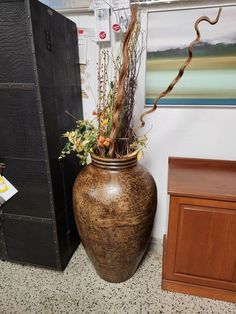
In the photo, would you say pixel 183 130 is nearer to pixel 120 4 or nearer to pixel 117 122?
pixel 117 122

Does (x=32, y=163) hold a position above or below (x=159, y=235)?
above

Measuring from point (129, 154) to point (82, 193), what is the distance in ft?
1.12

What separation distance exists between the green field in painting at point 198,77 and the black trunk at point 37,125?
0.54 m

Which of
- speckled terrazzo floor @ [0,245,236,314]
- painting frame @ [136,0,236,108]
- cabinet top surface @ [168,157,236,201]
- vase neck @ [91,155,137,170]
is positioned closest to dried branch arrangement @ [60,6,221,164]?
vase neck @ [91,155,137,170]

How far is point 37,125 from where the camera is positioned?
4.03 ft

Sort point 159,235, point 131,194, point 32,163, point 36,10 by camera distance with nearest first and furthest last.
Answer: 1. point 36,10
2. point 131,194
3. point 32,163
4. point 159,235

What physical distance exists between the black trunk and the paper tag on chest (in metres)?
0.03

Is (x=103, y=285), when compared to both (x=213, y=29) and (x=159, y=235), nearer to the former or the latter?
(x=159, y=235)

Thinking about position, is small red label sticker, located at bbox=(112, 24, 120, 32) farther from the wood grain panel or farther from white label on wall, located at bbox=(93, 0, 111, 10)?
the wood grain panel

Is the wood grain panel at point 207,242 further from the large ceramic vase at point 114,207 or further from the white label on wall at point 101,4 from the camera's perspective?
the white label on wall at point 101,4

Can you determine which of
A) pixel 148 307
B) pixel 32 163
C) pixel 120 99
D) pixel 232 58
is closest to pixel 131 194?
pixel 120 99

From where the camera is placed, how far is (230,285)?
1.33 meters

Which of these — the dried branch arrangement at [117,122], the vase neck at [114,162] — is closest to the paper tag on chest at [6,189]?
the dried branch arrangement at [117,122]

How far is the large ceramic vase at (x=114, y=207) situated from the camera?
121 centimetres
